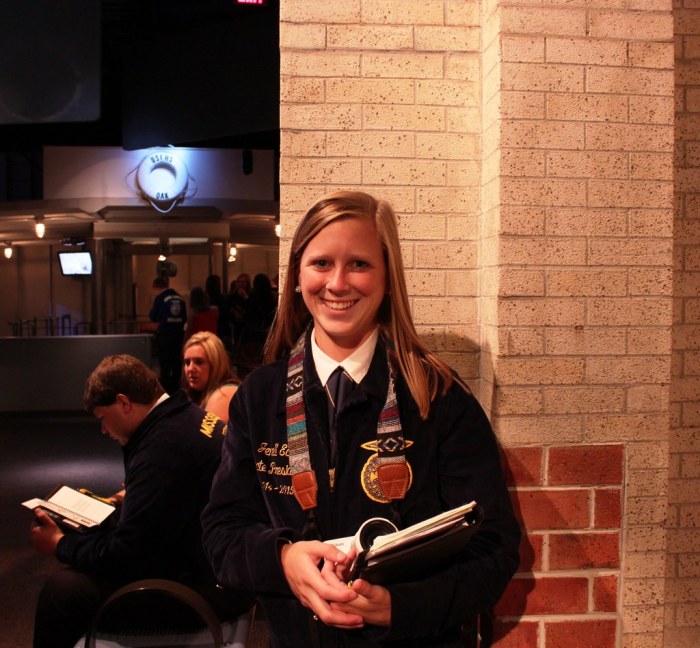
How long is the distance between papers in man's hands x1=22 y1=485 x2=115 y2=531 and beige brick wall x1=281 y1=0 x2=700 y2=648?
145 centimetres

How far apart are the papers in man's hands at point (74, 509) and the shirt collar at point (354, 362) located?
5.31 feet

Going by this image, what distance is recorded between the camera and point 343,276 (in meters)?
1.74

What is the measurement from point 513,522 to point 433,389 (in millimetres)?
347

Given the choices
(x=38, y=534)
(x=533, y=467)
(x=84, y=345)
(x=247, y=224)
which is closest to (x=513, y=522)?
(x=533, y=467)

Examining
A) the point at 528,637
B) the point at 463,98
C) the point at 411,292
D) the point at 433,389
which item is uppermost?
the point at 463,98

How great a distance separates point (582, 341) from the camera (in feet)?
7.83

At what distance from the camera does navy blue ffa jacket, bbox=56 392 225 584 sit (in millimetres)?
2756

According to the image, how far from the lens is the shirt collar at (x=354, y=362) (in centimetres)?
178

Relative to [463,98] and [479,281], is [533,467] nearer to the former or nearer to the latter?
[479,281]

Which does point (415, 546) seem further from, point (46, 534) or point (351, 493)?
point (46, 534)

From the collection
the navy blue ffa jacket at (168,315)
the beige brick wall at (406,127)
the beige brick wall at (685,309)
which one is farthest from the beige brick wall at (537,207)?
the navy blue ffa jacket at (168,315)

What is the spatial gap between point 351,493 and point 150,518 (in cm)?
132

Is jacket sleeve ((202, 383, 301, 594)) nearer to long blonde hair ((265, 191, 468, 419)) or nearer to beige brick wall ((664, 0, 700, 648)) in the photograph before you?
long blonde hair ((265, 191, 468, 419))

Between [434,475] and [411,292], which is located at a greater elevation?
[411,292]
